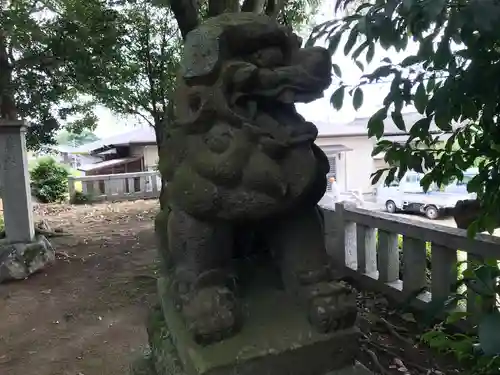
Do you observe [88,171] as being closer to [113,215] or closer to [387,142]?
[113,215]

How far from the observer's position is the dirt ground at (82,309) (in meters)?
2.49

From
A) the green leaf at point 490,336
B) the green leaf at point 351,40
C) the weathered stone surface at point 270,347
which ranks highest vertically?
the green leaf at point 351,40

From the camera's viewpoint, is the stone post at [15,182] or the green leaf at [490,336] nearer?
the green leaf at [490,336]

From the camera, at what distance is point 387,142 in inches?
48.1

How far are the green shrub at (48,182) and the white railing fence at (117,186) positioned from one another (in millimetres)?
693

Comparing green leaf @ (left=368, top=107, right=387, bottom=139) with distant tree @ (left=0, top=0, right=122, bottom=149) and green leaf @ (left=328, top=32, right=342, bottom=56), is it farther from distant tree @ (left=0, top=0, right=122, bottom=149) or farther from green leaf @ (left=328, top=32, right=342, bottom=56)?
distant tree @ (left=0, top=0, right=122, bottom=149)

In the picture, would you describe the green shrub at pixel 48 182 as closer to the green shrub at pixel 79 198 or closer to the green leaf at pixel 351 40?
the green shrub at pixel 79 198

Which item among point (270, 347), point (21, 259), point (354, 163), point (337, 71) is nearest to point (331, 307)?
point (270, 347)

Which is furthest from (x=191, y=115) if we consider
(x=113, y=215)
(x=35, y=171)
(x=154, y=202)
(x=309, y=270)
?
(x=35, y=171)

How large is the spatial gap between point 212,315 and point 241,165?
0.31 metres

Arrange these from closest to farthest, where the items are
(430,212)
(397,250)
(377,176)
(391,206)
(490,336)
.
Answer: (490,336), (377,176), (397,250), (430,212), (391,206)

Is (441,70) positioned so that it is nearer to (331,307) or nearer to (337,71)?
(337,71)

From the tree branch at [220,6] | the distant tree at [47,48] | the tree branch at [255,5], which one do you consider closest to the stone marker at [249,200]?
the tree branch at [220,6]

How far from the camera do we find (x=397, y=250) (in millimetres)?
2559
